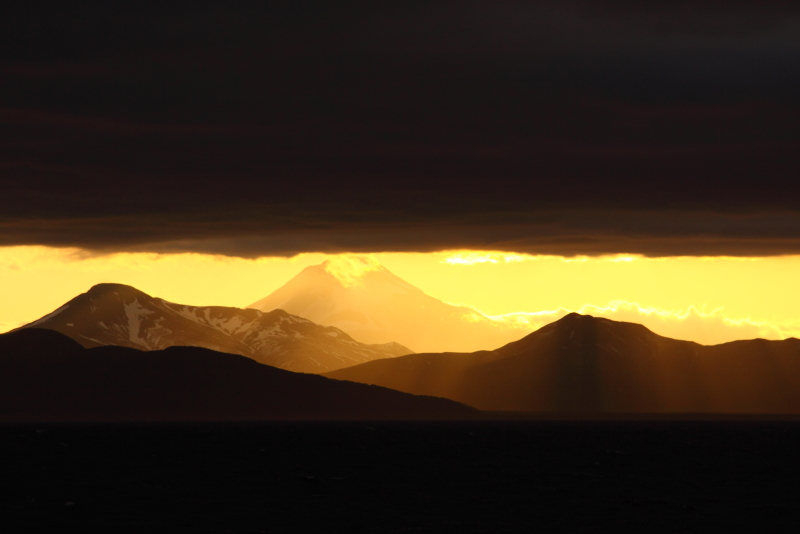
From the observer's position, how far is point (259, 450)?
18738 centimetres

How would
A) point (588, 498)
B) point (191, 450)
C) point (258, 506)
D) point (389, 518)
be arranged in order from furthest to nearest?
point (191, 450), point (588, 498), point (258, 506), point (389, 518)

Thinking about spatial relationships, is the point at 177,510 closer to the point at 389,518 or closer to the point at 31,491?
the point at 389,518

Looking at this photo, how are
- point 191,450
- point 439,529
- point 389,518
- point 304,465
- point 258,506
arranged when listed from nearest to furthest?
1. point 439,529
2. point 389,518
3. point 258,506
4. point 304,465
5. point 191,450

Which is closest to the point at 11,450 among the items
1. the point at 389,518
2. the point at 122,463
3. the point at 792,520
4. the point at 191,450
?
the point at 191,450

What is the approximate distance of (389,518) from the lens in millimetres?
88312

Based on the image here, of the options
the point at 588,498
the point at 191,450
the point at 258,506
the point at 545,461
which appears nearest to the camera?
the point at 258,506

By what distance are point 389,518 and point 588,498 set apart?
2360 centimetres

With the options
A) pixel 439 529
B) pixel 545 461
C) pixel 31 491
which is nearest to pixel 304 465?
pixel 545 461

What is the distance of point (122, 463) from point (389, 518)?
73.7 meters

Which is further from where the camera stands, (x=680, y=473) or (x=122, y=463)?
(x=122, y=463)

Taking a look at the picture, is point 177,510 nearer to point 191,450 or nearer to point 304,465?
point 304,465

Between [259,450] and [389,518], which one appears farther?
[259,450]

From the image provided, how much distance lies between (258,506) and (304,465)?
53117 mm

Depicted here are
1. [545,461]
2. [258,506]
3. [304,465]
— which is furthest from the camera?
[545,461]
